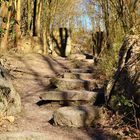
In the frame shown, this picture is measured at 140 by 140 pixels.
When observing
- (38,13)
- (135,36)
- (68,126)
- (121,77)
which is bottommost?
(68,126)

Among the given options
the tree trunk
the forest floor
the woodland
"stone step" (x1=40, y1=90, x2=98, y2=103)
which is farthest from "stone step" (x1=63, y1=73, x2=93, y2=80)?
the tree trunk

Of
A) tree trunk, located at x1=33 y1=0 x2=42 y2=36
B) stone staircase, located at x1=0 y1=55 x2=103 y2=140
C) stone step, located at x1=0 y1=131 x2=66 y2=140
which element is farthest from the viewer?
tree trunk, located at x1=33 y1=0 x2=42 y2=36

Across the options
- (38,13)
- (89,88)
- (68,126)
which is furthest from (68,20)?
(68,126)

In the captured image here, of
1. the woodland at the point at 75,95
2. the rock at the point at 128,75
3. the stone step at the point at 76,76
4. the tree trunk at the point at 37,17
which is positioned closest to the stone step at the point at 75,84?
the woodland at the point at 75,95

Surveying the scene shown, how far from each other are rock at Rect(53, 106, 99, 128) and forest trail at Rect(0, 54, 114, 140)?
12 centimetres

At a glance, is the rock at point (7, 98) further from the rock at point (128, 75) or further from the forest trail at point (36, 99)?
the rock at point (128, 75)

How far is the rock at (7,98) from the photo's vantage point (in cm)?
605

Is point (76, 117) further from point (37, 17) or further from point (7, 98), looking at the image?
point (37, 17)

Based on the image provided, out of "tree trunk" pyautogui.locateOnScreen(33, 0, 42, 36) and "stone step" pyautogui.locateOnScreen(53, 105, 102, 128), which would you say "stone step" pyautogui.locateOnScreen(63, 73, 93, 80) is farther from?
"tree trunk" pyautogui.locateOnScreen(33, 0, 42, 36)

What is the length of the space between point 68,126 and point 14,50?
24.0ft

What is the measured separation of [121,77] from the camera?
6555 millimetres

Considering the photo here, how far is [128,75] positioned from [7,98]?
225 centimetres

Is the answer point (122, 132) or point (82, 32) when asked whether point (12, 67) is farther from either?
point (82, 32)

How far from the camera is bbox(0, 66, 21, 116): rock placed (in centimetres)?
605
